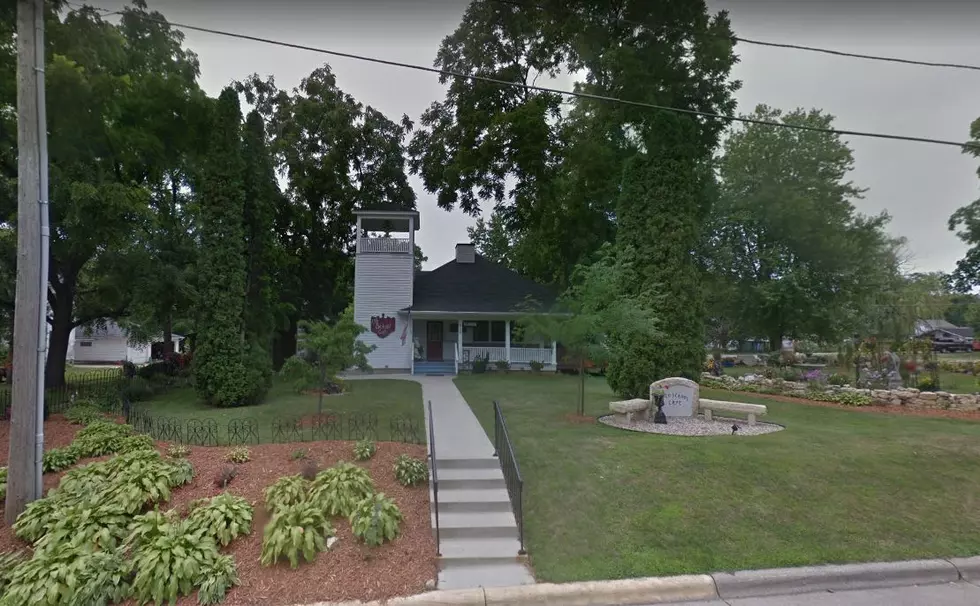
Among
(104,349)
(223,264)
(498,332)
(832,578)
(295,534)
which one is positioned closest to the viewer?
(832,578)

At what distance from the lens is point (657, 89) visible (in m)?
15.1

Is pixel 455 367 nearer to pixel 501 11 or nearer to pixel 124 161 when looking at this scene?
pixel 124 161

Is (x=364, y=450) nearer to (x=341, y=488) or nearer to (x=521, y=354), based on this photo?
(x=341, y=488)

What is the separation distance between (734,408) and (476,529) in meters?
7.42

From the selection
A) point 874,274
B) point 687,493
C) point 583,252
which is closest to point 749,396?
point 583,252

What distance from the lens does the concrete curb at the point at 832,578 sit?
4.90 metres

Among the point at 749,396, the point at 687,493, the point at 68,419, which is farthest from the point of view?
the point at 749,396

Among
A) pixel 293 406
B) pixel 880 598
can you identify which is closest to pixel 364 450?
pixel 880 598

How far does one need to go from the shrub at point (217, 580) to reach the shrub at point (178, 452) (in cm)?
298

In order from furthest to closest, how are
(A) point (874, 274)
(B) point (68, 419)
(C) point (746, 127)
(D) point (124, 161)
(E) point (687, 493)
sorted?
(C) point (746, 127)
(A) point (874, 274)
(D) point (124, 161)
(B) point (68, 419)
(E) point (687, 493)

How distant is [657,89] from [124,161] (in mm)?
15049

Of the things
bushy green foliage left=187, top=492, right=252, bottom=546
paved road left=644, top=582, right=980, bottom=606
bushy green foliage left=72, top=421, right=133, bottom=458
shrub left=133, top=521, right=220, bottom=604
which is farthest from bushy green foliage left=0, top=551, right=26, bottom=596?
paved road left=644, top=582, right=980, bottom=606

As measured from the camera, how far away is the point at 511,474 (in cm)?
637

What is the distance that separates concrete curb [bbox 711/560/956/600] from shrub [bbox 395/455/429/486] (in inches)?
136
